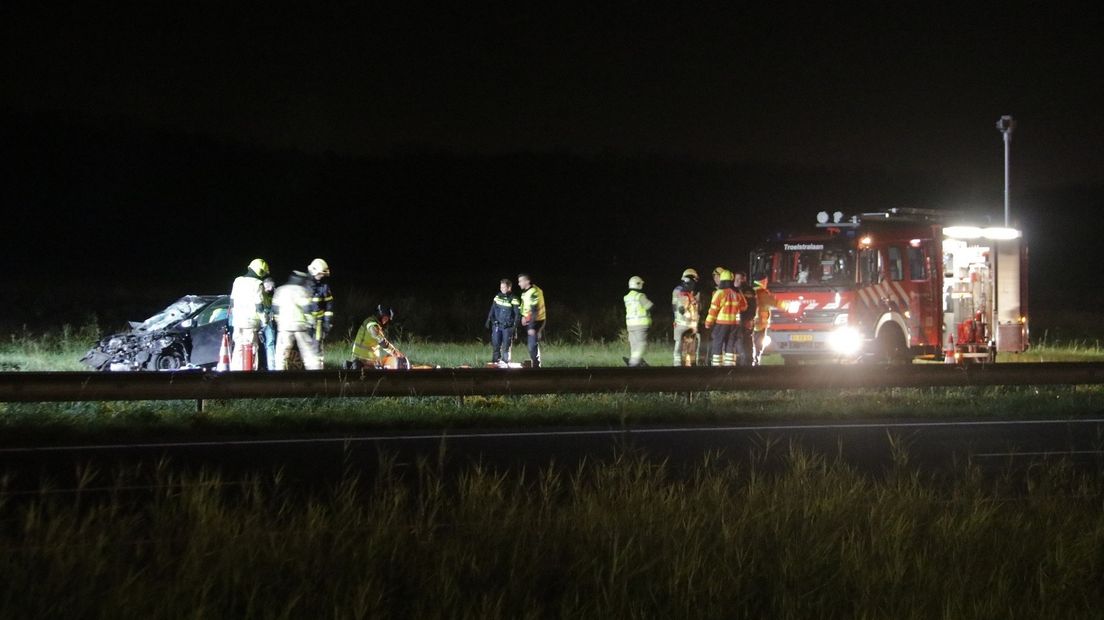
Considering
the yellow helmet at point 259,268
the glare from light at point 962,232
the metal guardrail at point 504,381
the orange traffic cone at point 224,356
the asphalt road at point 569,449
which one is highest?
the glare from light at point 962,232

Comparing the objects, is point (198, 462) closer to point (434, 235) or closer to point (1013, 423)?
point (1013, 423)

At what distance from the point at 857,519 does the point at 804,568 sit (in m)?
1.08

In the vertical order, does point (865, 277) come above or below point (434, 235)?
below

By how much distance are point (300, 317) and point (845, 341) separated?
9.36 meters

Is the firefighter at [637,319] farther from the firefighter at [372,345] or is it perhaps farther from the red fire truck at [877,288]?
the firefighter at [372,345]

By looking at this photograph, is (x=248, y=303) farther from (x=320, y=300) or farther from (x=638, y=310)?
(x=638, y=310)

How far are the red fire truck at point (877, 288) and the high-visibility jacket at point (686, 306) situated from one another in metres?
2.08

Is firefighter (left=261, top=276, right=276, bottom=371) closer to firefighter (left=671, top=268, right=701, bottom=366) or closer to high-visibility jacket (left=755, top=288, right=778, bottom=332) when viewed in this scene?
firefighter (left=671, top=268, right=701, bottom=366)

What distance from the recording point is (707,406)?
52.5 ft

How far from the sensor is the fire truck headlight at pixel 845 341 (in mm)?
20781

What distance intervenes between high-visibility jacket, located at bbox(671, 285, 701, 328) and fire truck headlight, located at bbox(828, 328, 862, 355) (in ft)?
8.17

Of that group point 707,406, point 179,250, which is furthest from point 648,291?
point 707,406

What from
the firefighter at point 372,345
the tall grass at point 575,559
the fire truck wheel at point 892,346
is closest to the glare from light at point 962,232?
the fire truck wheel at point 892,346

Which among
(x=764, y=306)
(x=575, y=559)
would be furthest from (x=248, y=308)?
(x=575, y=559)
